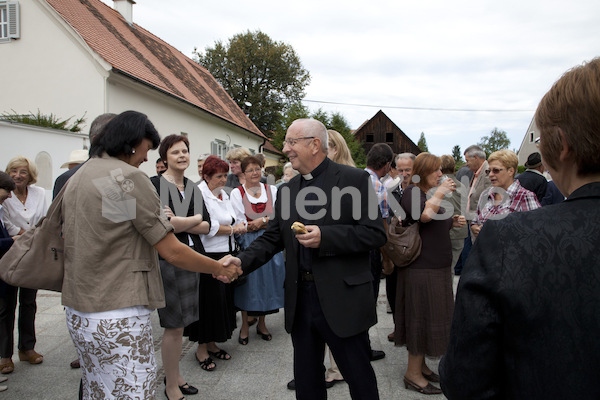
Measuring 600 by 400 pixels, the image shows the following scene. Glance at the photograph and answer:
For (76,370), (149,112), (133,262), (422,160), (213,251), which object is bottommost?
(76,370)

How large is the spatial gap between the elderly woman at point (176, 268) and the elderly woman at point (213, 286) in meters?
0.34

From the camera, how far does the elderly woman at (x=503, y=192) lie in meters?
3.87

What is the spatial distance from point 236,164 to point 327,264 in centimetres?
386

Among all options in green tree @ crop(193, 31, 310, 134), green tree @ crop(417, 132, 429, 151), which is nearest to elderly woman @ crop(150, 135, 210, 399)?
green tree @ crop(193, 31, 310, 134)

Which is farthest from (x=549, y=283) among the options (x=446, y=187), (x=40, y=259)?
(x=446, y=187)

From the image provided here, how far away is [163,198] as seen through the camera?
3.58m

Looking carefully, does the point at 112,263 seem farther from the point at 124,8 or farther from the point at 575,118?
the point at 124,8

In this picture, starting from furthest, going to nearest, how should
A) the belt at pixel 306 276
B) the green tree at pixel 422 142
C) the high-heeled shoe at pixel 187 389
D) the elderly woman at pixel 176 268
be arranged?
the green tree at pixel 422 142, the high-heeled shoe at pixel 187 389, the elderly woman at pixel 176 268, the belt at pixel 306 276

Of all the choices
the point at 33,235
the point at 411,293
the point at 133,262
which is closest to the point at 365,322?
the point at 411,293

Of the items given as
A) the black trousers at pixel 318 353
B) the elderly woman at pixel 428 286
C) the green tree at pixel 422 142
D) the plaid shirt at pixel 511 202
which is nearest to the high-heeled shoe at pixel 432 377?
the elderly woman at pixel 428 286

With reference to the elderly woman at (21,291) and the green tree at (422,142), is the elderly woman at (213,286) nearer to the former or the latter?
the elderly woman at (21,291)

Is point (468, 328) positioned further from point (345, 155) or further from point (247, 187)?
point (247, 187)

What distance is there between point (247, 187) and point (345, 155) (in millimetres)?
1591

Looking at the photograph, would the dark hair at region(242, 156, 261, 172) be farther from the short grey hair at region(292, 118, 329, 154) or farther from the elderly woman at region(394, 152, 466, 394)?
the short grey hair at region(292, 118, 329, 154)
